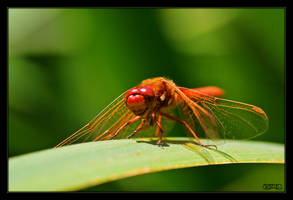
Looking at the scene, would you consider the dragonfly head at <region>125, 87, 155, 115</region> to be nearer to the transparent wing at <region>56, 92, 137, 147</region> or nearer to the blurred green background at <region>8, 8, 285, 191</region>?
the transparent wing at <region>56, 92, 137, 147</region>

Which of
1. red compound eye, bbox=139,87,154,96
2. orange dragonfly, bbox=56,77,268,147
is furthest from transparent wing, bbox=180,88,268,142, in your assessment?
red compound eye, bbox=139,87,154,96

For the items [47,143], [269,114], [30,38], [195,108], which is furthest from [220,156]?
[30,38]

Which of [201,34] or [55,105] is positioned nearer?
[55,105]

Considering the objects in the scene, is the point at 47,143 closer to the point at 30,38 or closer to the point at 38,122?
the point at 38,122

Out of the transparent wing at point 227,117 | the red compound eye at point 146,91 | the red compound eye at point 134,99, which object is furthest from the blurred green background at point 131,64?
the red compound eye at point 134,99

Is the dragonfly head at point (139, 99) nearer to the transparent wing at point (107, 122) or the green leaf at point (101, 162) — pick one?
the transparent wing at point (107, 122)
